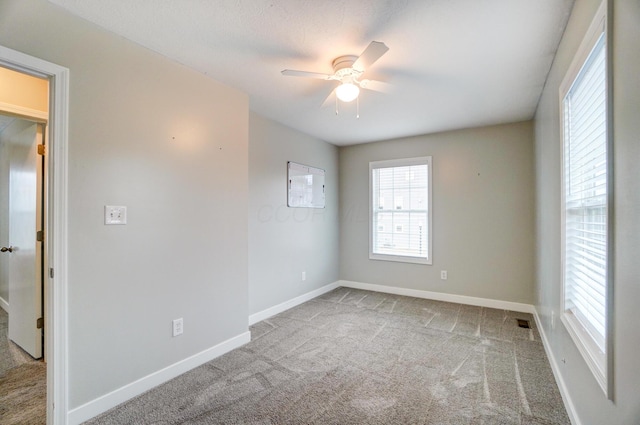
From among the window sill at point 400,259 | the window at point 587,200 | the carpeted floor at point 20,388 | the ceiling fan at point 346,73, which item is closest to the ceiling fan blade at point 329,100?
the ceiling fan at point 346,73

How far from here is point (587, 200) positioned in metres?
1.56

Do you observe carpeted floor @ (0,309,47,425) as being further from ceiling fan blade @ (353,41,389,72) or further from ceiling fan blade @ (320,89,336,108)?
ceiling fan blade @ (320,89,336,108)

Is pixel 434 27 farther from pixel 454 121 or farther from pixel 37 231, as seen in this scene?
pixel 37 231

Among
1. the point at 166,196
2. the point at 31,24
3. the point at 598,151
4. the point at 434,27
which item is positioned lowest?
the point at 166,196

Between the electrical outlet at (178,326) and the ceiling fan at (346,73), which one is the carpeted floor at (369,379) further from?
the ceiling fan at (346,73)

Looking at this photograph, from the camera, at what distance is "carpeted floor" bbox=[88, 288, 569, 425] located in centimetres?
189

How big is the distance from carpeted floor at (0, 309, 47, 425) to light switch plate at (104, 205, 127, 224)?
128 cm

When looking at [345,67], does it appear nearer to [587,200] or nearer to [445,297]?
[587,200]

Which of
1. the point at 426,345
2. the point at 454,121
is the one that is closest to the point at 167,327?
the point at 426,345

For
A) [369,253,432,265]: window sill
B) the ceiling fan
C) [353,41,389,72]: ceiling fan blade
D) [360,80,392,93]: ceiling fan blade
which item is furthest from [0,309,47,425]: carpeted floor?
[369,253,432,265]: window sill

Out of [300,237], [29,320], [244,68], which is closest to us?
[244,68]

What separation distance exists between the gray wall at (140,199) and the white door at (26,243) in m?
1.15

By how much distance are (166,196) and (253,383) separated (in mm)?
1555

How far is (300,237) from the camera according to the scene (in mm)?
4258
